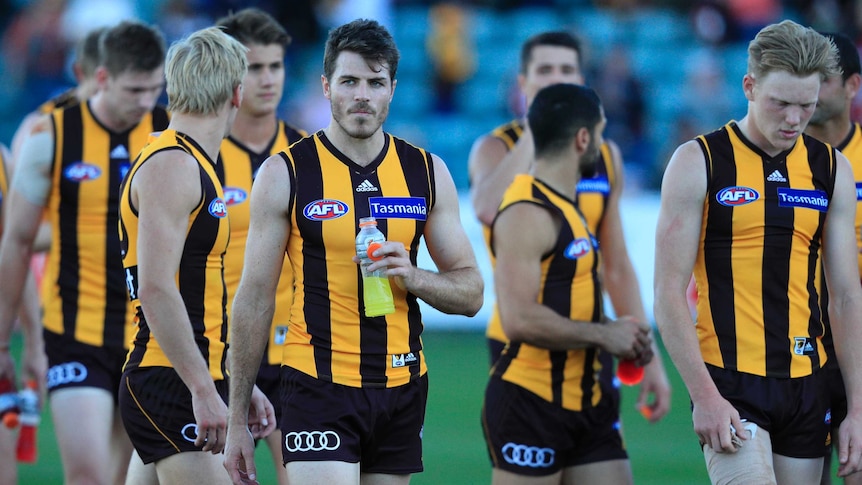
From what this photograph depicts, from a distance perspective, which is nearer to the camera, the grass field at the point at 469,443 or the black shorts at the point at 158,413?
the black shorts at the point at 158,413

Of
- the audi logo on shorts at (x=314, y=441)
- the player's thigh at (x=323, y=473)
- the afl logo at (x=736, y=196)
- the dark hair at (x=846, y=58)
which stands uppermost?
the dark hair at (x=846, y=58)

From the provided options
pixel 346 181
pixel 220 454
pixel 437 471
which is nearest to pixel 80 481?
pixel 220 454

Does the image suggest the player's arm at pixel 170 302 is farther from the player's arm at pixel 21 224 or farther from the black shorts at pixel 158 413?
the player's arm at pixel 21 224

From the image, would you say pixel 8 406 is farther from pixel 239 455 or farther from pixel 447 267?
pixel 447 267

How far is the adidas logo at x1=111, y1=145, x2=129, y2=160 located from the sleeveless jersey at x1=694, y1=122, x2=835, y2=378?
324cm

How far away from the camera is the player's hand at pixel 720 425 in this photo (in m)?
4.77

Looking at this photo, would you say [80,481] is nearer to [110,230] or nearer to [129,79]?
[110,230]

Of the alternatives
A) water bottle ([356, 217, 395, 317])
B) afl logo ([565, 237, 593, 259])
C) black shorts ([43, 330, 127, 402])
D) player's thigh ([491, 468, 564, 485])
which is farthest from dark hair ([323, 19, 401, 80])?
black shorts ([43, 330, 127, 402])

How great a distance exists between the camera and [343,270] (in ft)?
15.4

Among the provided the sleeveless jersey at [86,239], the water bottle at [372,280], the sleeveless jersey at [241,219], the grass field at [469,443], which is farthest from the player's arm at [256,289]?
the grass field at [469,443]

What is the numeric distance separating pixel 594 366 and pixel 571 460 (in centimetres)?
49

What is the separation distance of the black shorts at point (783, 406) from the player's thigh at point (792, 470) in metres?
0.02

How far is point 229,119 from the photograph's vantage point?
17.0 ft

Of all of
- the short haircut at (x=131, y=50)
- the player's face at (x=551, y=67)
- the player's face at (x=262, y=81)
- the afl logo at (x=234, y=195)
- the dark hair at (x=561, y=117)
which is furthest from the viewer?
the player's face at (x=551, y=67)
